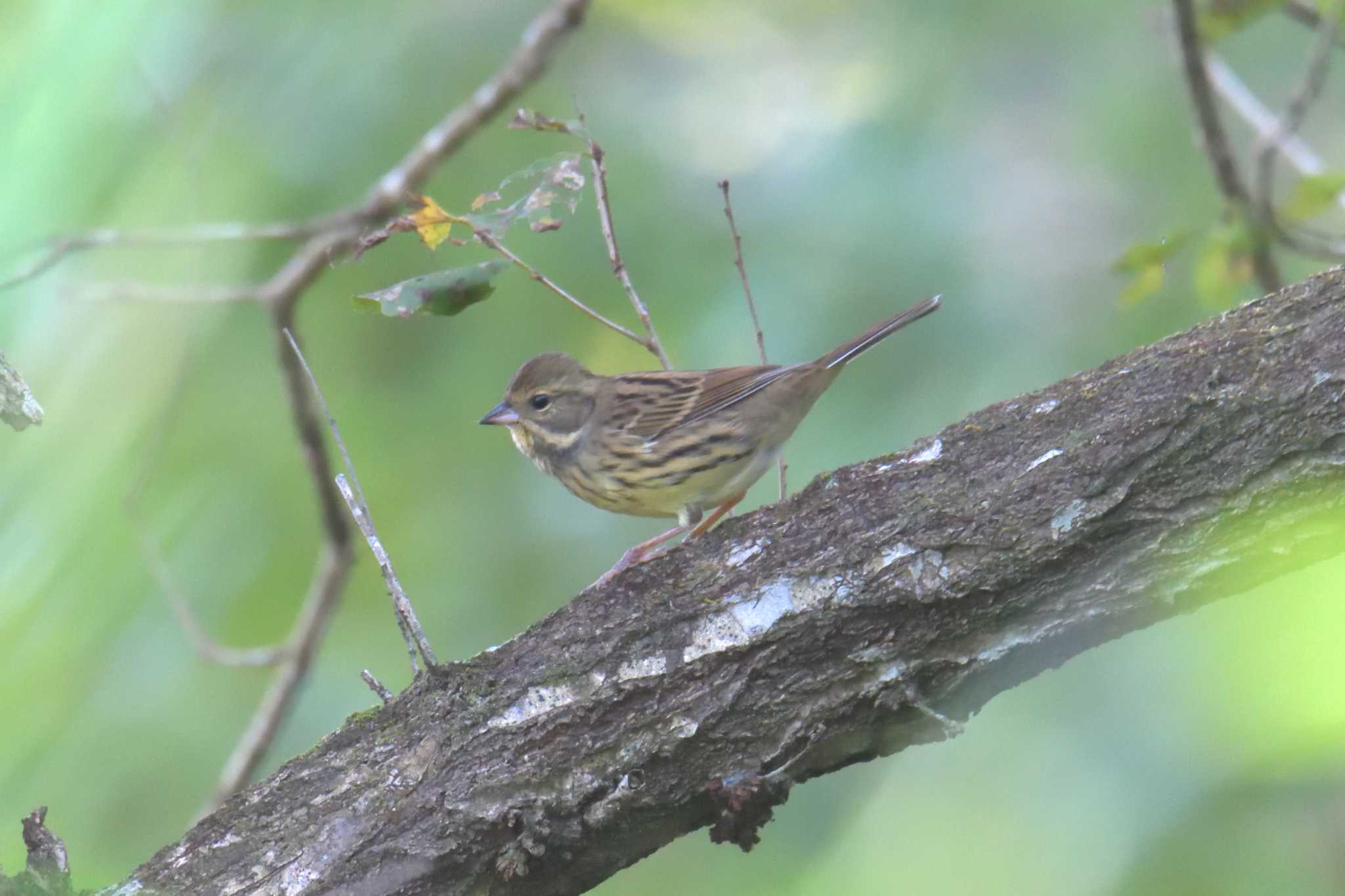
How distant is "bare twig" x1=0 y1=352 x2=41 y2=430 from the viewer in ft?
10.4

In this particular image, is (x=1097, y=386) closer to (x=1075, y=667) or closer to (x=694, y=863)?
(x=1075, y=667)

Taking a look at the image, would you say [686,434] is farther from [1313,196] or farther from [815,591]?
[1313,196]

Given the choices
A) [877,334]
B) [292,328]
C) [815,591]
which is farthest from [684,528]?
[292,328]

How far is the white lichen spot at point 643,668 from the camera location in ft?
9.89

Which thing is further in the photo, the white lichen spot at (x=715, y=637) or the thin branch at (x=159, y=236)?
the thin branch at (x=159, y=236)

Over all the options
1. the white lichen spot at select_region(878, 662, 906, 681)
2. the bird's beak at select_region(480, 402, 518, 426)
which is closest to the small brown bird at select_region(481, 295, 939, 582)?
the bird's beak at select_region(480, 402, 518, 426)

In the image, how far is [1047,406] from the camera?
3.17m

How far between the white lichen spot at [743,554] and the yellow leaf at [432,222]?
1.22 meters

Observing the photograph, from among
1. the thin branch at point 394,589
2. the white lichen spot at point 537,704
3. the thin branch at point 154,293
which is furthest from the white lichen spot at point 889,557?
the thin branch at point 154,293

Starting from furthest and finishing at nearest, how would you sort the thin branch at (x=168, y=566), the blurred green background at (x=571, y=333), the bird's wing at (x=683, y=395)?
the thin branch at (x=168, y=566)
the bird's wing at (x=683, y=395)
the blurred green background at (x=571, y=333)

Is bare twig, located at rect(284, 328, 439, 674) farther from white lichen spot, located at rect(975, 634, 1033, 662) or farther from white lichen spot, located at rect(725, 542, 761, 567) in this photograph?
white lichen spot, located at rect(975, 634, 1033, 662)

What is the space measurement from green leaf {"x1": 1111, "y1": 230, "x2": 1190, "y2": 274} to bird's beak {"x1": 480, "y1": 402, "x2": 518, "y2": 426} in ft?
7.65

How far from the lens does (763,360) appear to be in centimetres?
424

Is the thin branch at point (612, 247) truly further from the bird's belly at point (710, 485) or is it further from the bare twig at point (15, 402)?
the bare twig at point (15, 402)
